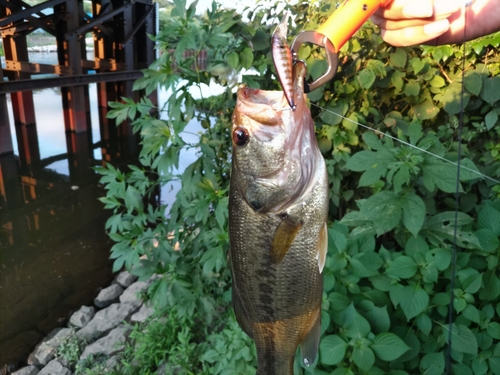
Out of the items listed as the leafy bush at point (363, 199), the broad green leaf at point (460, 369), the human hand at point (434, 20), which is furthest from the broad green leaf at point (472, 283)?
the human hand at point (434, 20)

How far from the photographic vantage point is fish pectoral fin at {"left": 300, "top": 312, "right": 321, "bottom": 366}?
1387mm

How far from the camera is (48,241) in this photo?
5.63m

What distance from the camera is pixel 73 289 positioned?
4.69m

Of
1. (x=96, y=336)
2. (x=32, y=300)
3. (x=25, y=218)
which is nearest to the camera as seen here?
(x=96, y=336)

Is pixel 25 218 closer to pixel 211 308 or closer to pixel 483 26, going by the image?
pixel 211 308

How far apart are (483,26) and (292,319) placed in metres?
1.20

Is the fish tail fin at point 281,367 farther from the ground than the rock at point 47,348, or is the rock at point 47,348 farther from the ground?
the fish tail fin at point 281,367

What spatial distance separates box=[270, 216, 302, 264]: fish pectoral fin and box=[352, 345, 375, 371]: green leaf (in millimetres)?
824

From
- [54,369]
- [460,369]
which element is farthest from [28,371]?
[460,369]

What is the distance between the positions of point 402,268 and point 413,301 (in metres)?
0.14

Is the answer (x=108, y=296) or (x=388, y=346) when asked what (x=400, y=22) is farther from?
(x=108, y=296)

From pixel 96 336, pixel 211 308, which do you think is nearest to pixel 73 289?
pixel 96 336

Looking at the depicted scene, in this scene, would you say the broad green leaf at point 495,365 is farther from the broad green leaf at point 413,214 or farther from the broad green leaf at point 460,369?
the broad green leaf at point 413,214

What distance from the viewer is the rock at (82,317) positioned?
13.5 feet
